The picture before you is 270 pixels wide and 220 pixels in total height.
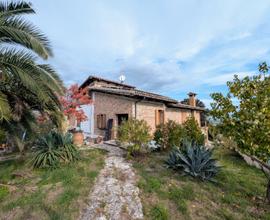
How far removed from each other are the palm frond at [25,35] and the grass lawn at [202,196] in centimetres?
496

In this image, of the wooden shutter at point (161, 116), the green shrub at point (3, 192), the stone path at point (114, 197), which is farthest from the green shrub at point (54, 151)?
the wooden shutter at point (161, 116)

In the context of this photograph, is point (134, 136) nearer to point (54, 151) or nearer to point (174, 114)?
point (54, 151)

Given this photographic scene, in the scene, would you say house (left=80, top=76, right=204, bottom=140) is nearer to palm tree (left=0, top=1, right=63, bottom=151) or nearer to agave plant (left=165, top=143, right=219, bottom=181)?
agave plant (left=165, top=143, right=219, bottom=181)

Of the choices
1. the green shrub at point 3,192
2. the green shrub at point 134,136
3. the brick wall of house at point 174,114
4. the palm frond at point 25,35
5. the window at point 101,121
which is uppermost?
the palm frond at point 25,35

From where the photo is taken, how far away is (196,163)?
6.46m

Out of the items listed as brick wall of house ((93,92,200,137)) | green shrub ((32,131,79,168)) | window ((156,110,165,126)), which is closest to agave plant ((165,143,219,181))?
green shrub ((32,131,79,168))

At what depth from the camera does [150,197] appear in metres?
5.04

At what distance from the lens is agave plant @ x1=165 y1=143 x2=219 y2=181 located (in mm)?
6281

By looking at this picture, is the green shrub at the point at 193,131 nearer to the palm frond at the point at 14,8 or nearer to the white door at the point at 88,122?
the palm frond at the point at 14,8

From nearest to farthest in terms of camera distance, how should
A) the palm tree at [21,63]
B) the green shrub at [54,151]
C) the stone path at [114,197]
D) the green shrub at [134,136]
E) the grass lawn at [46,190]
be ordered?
the stone path at [114,197], the grass lawn at [46,190], the palm tree at [21,63], the green shrub at [54,151], the green shrub at [134,136]

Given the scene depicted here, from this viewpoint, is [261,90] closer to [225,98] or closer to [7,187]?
[225,98]

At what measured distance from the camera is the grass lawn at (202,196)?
4273 millimetres

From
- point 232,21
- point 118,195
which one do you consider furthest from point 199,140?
point 118,195

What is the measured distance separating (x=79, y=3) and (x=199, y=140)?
29.7ft
